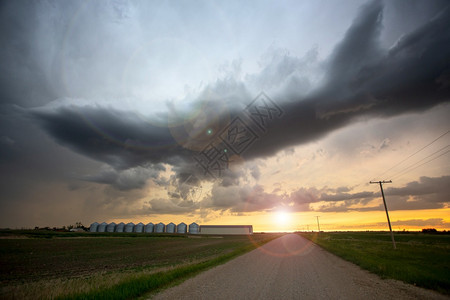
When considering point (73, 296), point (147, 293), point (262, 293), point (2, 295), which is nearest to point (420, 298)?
point (262, 293)

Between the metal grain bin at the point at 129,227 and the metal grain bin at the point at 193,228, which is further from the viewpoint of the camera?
the metal grain bin at the point at 193,228

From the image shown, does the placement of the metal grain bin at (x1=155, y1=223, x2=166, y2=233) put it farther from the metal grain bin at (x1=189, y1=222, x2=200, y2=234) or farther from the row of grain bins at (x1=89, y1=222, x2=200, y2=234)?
the metal grain bin at (x1=189, y1=222, x2=200, y2=234)

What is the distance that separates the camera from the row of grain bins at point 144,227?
537 feet

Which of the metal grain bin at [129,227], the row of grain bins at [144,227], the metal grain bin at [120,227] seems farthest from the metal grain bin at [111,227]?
the metal grain bin at [129,227]

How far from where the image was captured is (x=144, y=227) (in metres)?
168

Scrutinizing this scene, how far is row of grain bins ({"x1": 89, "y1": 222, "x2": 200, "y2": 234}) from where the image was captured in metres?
164

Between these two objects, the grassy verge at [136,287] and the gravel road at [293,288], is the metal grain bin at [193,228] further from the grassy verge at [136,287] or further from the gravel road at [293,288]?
the gravel road at [293,288]

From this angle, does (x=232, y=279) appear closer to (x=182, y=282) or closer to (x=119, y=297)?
(x=182, y=282)

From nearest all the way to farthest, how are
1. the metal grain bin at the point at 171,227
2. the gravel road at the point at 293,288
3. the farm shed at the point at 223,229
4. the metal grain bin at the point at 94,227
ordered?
the gravel road at the point at 293,288 → the metal grain bin at the point at 94,227 → the metal grain bin at the point at 171,227 → the farm shed at the point at 223,229

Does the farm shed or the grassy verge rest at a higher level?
the grassy verge

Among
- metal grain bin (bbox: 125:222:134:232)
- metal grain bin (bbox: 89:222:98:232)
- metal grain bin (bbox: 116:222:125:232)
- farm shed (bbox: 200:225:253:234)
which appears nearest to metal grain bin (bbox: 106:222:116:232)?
metal grain bin (bbox: 116:222:125:232)

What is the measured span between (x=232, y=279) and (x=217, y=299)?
14.5 ft

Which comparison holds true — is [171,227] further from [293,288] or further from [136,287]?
[293,288]

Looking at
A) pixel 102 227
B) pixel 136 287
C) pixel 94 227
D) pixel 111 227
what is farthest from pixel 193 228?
pixel 136 287
